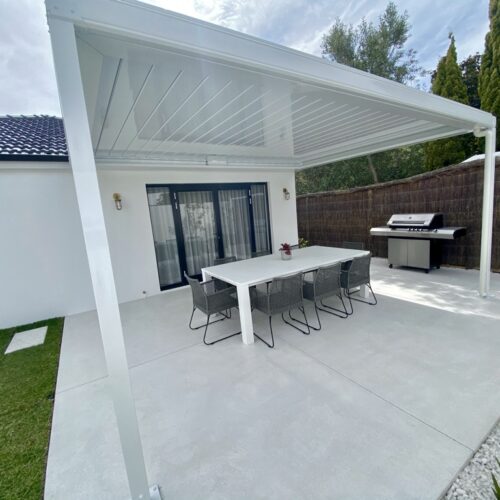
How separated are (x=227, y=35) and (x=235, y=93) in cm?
85

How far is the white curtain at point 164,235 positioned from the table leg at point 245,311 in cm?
313

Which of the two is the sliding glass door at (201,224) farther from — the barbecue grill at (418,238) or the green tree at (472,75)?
the green tree at (472,75)

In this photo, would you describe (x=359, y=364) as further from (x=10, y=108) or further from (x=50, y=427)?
(x=10, y=108)

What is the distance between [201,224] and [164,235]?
2.94ft

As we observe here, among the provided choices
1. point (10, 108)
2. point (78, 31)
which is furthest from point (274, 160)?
point (10, 108)

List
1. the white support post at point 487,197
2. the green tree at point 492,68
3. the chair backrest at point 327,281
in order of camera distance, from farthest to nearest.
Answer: the green tree at point 492,68
the white support post at point 487,197
the chair backrest at point 327,281

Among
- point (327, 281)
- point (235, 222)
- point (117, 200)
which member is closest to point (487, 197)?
point (327, 281)

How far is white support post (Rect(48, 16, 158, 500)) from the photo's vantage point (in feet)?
4.19

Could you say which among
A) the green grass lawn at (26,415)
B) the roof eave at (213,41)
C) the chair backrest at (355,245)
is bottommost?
the green grass lawn at (26,415)

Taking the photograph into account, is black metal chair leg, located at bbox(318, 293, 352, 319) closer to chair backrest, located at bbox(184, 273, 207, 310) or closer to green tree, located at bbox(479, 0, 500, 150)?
chair backrest, located at bbox(184, 273, 207, 310)

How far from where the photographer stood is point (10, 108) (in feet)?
25.0

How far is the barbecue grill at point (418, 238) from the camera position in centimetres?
541

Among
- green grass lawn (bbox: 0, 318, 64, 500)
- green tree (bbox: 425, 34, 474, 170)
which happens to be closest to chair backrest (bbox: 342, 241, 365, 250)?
green grass lawn (bbox: 0, 318, 64, 500)

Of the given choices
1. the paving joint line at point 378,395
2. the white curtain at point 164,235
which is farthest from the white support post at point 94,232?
the white curtain at point 164,235
